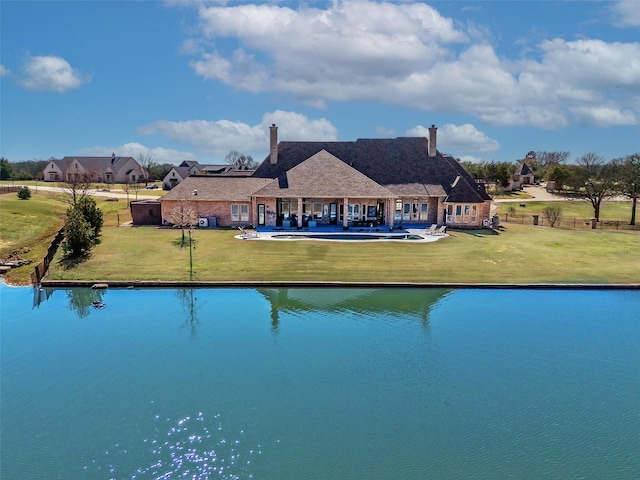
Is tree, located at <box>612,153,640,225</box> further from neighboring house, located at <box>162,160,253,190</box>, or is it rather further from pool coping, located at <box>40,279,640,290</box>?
neighboring house, located at <box>162,160,253,190</box>

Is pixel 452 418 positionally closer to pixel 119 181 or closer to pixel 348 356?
pixel 348 356

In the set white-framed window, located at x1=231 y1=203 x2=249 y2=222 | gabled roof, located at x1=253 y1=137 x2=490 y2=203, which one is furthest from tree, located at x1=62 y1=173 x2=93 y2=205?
gabled roof, located at x1=253 y1=137 x2=490 y2=203

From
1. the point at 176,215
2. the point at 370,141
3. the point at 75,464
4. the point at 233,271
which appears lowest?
the point at 75,464

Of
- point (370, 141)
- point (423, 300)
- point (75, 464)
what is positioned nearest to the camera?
point (75, 464)

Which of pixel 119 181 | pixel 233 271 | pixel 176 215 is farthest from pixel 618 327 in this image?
pixel 119 181

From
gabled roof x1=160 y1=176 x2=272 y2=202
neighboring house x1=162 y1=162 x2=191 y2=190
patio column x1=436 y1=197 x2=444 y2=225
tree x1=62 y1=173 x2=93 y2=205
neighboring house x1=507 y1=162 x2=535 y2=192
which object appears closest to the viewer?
gabled roof x1=160 y1=176 x2=272 y2=202
